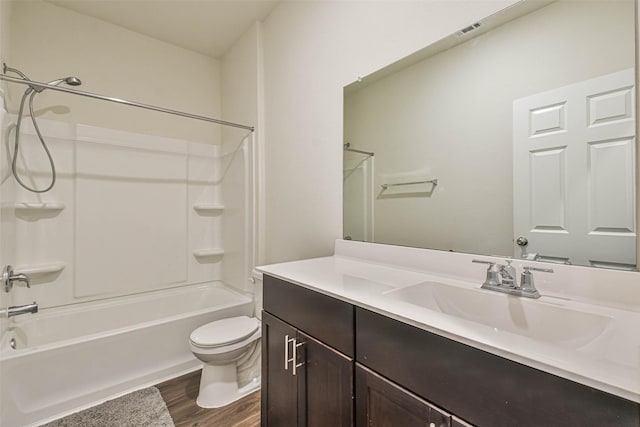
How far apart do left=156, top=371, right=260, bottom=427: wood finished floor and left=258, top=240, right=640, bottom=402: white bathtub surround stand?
98 cm

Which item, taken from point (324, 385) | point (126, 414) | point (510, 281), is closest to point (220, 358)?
point (126, 414)

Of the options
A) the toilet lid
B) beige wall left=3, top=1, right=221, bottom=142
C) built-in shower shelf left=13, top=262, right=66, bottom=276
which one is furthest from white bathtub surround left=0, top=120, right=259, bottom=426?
the toilet lid

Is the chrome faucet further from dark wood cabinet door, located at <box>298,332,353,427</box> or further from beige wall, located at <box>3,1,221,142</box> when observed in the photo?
beige wall, located at <box>3,1,221,142</box>

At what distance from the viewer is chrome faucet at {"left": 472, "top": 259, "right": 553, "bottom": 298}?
83cm

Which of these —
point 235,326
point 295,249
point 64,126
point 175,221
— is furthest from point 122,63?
point 235,326

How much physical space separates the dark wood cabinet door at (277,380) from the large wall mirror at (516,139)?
0.66 m

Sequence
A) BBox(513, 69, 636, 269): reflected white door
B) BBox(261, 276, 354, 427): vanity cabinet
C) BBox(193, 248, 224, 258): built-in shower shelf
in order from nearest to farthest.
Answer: BBox(513, 69, 636, 269): reflected white door < BBox(261, 276, 354, 427): vanity cabinet < BBox(193, 248, 224, 258): built-in shower shelf

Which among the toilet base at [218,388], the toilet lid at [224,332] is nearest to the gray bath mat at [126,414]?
the toilet base at [218,388]

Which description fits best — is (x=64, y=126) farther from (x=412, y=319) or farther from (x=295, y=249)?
(x=412, y=319)

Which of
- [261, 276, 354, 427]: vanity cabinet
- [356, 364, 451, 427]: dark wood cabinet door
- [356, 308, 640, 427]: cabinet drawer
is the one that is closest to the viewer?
[356, 308, 640, 427]: cabinet drawer

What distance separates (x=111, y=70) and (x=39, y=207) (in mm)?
1226

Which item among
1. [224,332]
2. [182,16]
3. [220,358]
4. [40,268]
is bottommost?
[220,358]

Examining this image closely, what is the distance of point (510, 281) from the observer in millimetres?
867

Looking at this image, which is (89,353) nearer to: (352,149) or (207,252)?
(207,252)
